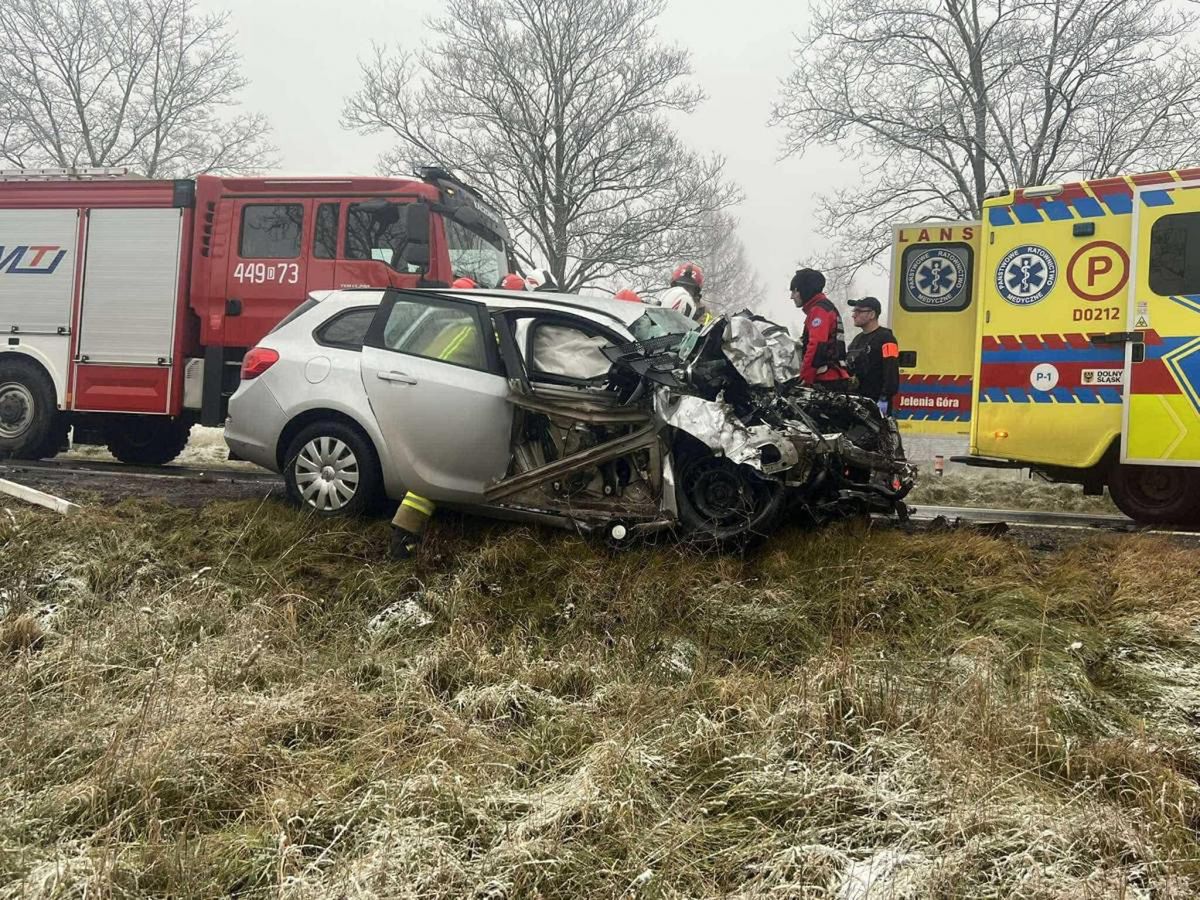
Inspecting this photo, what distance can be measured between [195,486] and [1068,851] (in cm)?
647

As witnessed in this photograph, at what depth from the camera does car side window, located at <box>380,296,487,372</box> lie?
17.3 feet

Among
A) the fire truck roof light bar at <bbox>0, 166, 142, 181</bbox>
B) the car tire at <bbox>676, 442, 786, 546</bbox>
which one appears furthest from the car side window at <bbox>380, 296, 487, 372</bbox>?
the fire truck roof light bar at <bbox>0, 166, 142, 181</bbox>

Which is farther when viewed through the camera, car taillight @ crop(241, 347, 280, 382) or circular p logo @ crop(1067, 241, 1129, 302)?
circular p logo @ crop(1067, 241, 1129, 302)

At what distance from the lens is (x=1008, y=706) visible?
304 centimetres

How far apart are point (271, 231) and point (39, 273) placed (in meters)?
2.55

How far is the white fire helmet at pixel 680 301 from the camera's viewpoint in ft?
21.7

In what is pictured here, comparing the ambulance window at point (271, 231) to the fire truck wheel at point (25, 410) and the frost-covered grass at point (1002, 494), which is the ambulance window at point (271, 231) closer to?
the fire truck wheel at point (25, 410)

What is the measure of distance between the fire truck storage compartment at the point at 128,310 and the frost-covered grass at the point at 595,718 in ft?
12.8

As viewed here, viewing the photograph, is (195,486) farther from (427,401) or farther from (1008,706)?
(1008,706)

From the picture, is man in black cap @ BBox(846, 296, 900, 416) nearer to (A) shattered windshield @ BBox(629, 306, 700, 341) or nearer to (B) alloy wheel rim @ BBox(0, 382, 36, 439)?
(A) shattered windshield @ BBox(629, 306, 700, 341)

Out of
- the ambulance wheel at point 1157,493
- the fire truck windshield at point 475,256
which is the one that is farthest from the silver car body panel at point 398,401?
the ambulance wheel at point 1157,493

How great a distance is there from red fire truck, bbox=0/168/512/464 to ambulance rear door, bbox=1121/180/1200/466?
18.4ft

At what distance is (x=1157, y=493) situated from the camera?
687 cm

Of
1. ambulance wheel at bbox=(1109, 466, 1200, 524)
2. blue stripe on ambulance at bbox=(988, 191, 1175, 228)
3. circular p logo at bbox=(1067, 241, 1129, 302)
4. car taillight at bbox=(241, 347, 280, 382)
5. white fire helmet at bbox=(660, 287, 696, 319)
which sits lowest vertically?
ambulance wheel at bbox=(1109, 466, 1200, 524)
